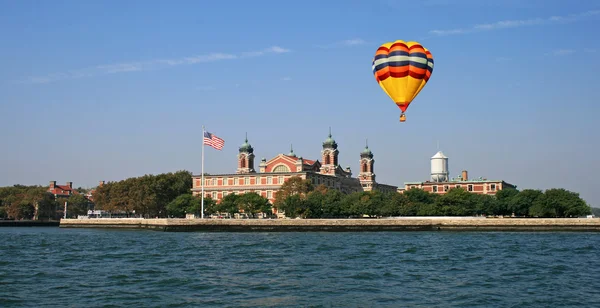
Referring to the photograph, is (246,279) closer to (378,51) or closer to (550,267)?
(550,267)

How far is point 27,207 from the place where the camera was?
5418 inches

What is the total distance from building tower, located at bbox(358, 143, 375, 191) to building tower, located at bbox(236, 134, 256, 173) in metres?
24.8

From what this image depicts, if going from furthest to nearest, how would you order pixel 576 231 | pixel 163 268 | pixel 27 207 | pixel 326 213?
pixel 27 207, pixel 326 213, pixel 576 231, pixel 163 268

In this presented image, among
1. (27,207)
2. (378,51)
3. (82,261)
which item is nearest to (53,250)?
(82,261)

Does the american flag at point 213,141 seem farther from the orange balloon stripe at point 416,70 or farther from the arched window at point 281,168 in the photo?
the arched window at point 281,168

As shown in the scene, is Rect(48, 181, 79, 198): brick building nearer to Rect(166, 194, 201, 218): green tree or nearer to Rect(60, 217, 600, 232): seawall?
Rect(166, 194, 201, 218): green tree

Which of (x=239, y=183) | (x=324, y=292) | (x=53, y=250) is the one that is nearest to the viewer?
(x=324, y=292)

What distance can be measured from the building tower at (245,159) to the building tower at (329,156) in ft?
49.1

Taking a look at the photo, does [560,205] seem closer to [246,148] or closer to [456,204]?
[456,204]

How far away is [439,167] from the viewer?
151250 mm

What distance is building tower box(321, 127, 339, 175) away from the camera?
133875mm

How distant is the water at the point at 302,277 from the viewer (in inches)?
939

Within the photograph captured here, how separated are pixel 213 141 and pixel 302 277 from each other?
4678cm

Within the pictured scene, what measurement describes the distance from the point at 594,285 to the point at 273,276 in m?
14.2
